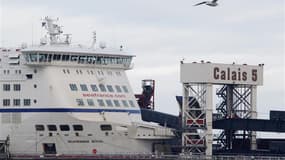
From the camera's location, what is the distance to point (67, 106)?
100 m

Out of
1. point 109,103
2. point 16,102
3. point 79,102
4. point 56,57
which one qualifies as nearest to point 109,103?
point 109,103

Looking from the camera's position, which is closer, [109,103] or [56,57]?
[56,57]

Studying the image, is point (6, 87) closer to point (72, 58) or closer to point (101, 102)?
point (72, 58)

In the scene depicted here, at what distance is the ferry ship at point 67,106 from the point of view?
330ft

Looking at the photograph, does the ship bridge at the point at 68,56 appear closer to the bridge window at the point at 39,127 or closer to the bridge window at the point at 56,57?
the bridge window at the point at 56,57

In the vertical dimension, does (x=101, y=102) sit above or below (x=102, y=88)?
below

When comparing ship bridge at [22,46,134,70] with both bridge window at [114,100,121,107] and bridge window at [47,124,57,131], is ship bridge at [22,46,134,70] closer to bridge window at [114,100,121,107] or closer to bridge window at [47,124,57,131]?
bridge window at [114,100,121,107]

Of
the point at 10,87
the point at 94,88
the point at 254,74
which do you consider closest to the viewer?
the point at 94,88

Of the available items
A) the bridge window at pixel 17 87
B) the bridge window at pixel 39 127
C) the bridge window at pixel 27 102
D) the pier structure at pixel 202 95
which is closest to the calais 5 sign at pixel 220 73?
the pier structure at pixel 202 95

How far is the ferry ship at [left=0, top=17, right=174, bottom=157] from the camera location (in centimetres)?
10050

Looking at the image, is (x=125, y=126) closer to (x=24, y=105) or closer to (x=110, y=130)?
(x=110, y=130)

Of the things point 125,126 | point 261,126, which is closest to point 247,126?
point 261,126

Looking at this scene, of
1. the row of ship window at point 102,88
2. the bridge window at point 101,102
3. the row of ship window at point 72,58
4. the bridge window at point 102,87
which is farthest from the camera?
the bridge window at point 102,87

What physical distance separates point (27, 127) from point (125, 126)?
735 centimetres
